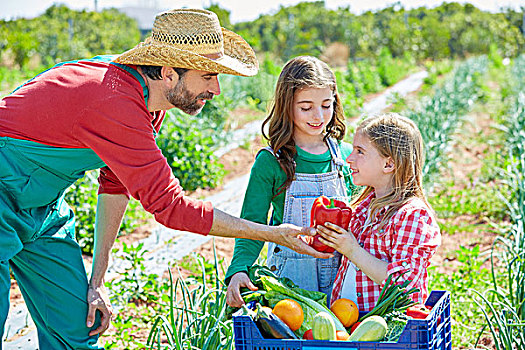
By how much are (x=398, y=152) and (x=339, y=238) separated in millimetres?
430

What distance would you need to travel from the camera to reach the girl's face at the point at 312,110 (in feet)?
8.02

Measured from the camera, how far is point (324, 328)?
155 centimetres

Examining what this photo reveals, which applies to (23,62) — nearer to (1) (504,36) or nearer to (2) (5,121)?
(2) (5,121)

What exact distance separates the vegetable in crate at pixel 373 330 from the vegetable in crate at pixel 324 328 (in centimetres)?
6

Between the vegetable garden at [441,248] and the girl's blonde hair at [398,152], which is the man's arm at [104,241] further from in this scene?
the girl's blonde hair at [398,152]

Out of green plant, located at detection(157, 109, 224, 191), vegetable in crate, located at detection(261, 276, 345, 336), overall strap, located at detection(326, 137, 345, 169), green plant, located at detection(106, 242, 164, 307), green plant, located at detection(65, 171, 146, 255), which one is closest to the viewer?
vegetable in crate, located at detection(261, 276, 345, 336)

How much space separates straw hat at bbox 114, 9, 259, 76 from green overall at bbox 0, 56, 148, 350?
110 mm

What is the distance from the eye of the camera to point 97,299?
2.45 m

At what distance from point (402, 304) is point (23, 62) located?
2004 cm

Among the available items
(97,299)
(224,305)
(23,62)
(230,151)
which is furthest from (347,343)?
(23,62)

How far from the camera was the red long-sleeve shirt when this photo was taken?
198 cm

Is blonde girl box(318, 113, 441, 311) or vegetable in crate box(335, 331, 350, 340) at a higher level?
blonde girl box(318, 113, 441, 311)

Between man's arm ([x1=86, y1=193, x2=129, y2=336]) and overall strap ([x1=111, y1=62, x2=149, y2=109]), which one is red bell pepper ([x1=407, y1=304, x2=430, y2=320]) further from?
man's arm ([x1=86, y1=193, x2=129, y2=336])

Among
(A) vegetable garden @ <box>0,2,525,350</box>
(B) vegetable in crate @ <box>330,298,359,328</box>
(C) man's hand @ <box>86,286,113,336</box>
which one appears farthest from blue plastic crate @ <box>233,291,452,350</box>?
(C) man's hand @ <box>86,286,113,336</box>
